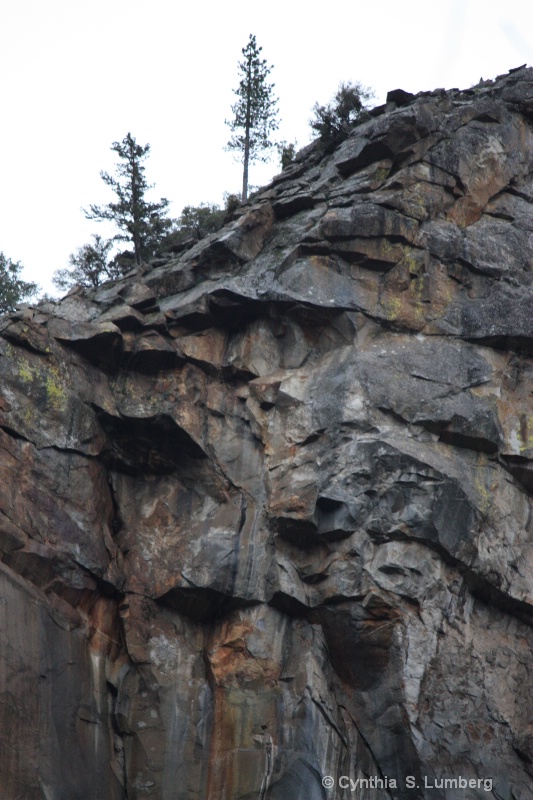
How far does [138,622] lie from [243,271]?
30.1 feet

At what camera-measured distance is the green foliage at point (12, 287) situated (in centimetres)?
3612

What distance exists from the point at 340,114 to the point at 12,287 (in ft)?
51.1

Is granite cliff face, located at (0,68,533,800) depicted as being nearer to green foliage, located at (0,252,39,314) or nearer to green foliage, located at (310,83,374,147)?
green foliage, located at (310,83,374,147)

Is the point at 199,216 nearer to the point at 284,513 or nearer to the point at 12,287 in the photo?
the point at 12,287

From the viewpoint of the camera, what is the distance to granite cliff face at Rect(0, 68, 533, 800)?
19516mm

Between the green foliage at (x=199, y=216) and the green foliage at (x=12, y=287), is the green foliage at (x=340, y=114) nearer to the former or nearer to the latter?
the green foliage at (x=199, y=216)

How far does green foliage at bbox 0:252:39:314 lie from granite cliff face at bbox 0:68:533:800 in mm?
12205

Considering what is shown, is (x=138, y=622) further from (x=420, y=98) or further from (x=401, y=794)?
(x=420, y=98)

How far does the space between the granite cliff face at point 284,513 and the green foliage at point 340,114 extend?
364 cm

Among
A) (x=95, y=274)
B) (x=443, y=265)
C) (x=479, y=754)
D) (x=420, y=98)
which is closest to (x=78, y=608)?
(x=479, y=754)

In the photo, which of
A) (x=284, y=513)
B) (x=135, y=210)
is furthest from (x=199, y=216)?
(x=284, y=513)

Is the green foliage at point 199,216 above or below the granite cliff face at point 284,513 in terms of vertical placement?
above

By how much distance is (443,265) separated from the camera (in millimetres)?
24031

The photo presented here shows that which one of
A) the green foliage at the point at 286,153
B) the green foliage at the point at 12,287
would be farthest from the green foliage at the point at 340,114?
the green foliage at the point at 12,287
